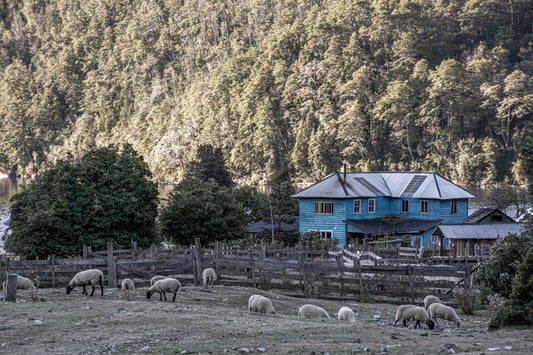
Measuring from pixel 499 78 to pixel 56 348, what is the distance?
15286 cm

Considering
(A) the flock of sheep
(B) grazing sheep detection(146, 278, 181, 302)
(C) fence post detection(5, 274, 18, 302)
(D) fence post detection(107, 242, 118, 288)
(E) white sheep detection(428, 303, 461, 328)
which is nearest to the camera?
(A) the flock of sheep

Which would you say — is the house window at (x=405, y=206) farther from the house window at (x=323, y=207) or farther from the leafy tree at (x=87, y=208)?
the leafy tree at (x=87, y=208)

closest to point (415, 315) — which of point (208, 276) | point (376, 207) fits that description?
point (208, 276)

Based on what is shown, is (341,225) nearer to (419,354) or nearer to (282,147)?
(419,354)

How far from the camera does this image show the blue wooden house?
196ft

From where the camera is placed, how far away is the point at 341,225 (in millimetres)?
60344

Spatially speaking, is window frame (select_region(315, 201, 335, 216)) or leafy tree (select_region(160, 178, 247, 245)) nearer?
leafy tree (select_region(160, 178, 247, 245))

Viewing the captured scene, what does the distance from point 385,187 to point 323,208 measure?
7760 millimetres

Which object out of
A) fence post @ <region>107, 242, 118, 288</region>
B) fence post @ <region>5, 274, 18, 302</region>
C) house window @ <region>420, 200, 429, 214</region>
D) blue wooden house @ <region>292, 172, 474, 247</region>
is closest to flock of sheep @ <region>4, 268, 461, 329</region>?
fence post @ <region>5, 274, 18, 302</region>

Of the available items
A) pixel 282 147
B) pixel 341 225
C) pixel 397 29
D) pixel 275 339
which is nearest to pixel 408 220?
pixel 341 225

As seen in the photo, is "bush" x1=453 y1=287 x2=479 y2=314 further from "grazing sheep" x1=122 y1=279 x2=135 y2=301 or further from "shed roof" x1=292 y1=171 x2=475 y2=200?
"shed roof" x1=292 y1=171 x2=475 y2=200

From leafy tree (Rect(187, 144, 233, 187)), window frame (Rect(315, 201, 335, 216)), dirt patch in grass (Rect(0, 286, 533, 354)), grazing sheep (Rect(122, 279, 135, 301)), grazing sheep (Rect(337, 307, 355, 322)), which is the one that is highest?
leafy tree (Rect(187, 144, 233, 187))

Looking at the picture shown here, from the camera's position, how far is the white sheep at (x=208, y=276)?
985 inches

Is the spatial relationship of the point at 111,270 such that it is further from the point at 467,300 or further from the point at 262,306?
the point at 467,300
